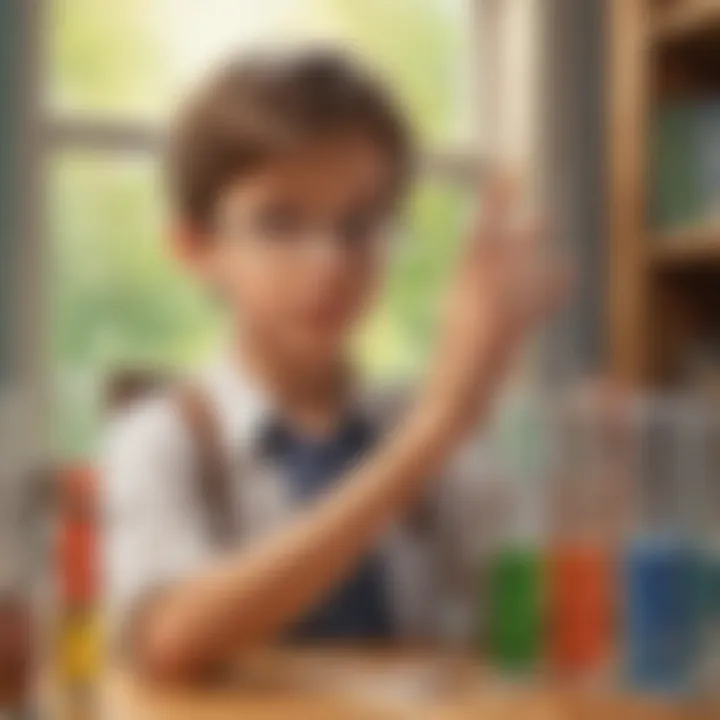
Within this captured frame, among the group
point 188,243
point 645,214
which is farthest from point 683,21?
point 188,243

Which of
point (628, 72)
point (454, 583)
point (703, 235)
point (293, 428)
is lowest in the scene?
point (454, 583)

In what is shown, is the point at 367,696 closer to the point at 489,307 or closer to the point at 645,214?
the point at 489,307

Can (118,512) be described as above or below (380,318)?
below

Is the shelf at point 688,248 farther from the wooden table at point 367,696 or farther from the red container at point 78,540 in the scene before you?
the red container at point 78,540

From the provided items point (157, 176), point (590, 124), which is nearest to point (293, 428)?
point (157, 176)

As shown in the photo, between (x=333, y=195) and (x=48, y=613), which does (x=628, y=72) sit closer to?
(x=333, y=195)

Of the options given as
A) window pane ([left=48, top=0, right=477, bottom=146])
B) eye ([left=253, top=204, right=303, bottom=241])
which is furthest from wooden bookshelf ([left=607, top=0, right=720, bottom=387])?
eye ([left=253, top=204, right=303, bottom=241])

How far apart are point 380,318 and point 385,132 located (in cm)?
15

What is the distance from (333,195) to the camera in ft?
3.80

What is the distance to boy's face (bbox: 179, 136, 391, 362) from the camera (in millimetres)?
1150

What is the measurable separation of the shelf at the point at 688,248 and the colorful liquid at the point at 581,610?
0.85 feet

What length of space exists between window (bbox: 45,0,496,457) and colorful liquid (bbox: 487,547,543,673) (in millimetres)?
184

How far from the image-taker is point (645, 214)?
4.14 feet

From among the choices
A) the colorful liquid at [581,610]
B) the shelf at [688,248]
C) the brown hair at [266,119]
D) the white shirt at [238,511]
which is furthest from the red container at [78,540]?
the shelf at [688,248]
